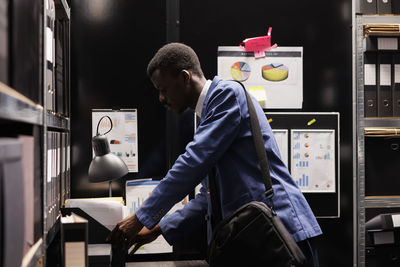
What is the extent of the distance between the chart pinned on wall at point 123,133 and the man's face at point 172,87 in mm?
674

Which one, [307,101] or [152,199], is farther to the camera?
[307,101]

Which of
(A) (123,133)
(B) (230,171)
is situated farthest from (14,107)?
(A) (123,133)

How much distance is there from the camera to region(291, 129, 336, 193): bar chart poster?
248cm

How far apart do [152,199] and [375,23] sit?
1643mm

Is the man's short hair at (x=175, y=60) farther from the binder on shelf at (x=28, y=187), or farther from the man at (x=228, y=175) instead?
the binder on shelf at (x=28, y=187)

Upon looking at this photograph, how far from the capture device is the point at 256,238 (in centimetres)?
140

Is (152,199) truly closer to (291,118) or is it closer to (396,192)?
(291,118)

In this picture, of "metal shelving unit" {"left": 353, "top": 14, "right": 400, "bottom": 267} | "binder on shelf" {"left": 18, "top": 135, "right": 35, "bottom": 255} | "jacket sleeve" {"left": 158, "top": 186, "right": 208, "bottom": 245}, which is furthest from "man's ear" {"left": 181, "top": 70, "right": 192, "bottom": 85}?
"metal shelving unit" {"left": 353, "top": 14, "right": 400, "bottom": 267}

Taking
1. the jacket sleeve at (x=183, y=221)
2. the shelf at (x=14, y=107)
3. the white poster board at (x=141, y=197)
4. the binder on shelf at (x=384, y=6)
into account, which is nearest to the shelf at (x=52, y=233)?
the jacket sleeve at (x=183, y=221)

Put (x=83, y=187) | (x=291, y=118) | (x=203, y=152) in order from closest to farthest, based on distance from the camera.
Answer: (x=203, y=152) < (x=83, y=187) < (x=291, y=118)

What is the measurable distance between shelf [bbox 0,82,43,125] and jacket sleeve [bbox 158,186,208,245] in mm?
814

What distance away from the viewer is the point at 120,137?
2.37m

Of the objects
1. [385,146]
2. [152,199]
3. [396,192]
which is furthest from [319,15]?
[152,199]

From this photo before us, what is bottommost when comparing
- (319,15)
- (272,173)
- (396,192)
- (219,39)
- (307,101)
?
(396,192)
